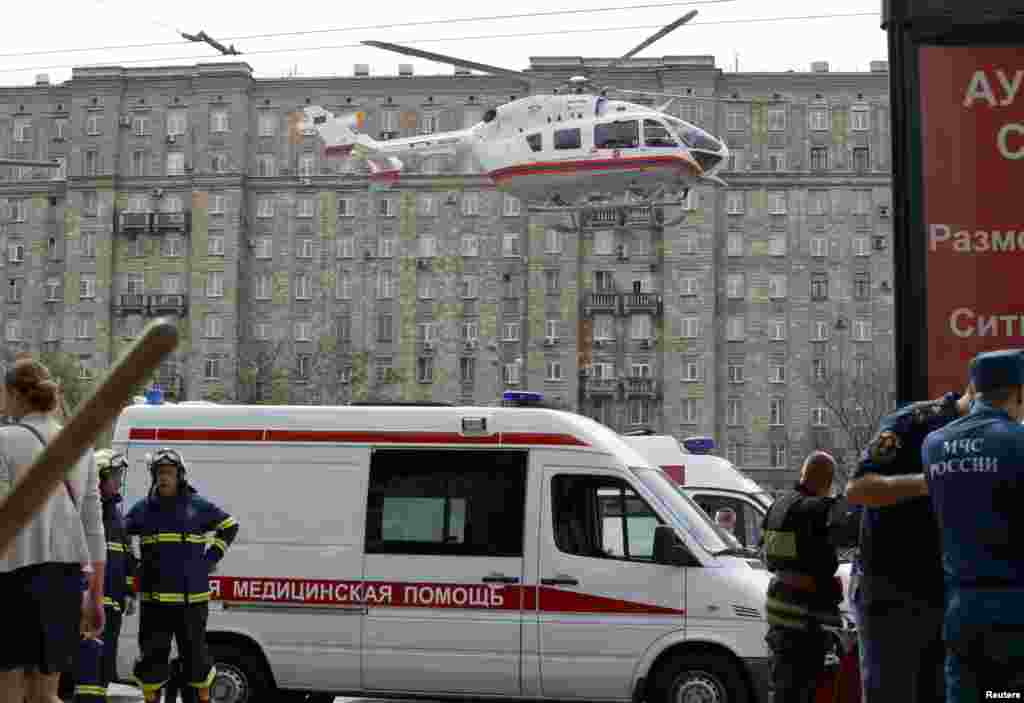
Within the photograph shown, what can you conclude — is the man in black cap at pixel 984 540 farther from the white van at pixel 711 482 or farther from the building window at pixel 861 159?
the building window at pixel 861 159

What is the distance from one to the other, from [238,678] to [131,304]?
82002 millimetres

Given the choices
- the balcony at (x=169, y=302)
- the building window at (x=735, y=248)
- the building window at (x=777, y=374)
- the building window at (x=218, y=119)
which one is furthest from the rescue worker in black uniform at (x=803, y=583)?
the building window at (x=218, y=119)

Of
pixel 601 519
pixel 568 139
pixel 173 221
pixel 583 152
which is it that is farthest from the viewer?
pixel 173 221

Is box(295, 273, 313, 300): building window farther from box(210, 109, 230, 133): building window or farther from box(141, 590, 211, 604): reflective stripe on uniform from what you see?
box(141, 590, 211, 604): reflective stripe on uniform

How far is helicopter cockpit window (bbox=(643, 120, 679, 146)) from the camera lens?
45.0m

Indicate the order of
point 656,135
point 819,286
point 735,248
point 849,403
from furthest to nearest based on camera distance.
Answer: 1. point 735,248
2. point 819,286
3. point 849,403
4. point 656,135

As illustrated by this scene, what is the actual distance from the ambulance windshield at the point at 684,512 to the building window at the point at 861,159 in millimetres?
82090

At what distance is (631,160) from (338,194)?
167 ft

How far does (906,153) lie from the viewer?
14.4ft

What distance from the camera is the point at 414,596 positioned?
41.2ft

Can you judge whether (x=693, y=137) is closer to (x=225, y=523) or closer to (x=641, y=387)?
(x=225, y=523)

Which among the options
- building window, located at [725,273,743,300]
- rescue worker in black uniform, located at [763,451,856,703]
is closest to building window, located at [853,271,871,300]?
building window, located at [725,273,743,300]

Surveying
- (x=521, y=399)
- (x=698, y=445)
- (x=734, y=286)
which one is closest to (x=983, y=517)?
(x=521, y=399)

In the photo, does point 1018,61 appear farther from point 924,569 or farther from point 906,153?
point 924,569
